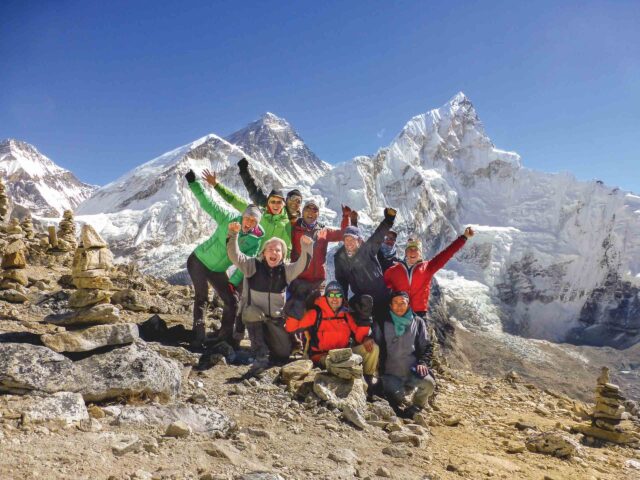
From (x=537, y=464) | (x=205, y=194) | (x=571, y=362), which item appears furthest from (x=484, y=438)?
(x=571, y=362)

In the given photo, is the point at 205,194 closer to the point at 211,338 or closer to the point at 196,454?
the point at 211,338

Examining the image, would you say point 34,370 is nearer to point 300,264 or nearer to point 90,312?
point 90,312

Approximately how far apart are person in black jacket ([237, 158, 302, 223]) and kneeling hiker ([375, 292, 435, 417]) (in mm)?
2738

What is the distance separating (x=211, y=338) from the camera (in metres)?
7.81

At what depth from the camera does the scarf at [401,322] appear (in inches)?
263

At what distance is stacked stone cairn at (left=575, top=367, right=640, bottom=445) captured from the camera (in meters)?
7.02

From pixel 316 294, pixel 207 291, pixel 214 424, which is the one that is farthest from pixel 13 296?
pixel 214 424

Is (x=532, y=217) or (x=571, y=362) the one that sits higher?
(x=532, y=217)

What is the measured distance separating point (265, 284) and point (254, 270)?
29 centimetres

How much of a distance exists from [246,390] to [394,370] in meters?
2.36

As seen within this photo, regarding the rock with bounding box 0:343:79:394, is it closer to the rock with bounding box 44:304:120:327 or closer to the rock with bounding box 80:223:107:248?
the rock with bounding box 44:304:120:327

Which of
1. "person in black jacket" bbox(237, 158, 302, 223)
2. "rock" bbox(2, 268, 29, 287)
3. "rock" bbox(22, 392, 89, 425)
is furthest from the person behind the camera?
"rock" bbox(2, 268, 29, 287)

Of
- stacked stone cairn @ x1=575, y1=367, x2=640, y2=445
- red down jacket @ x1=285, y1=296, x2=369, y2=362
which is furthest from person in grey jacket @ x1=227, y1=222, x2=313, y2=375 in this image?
stacked stone cairn @ x1=575, y1=367, x2=640, y2=445

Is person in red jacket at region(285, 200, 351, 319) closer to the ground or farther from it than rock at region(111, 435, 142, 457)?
farther from it
